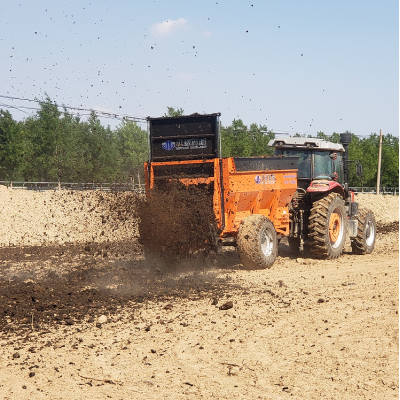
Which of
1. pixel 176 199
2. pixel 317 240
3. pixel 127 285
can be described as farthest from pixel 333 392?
pixel 317 240

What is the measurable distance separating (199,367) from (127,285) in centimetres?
419

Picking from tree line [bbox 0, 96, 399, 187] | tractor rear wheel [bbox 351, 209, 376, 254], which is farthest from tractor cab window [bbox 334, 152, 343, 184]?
tree line [bbox 0, 96, 399, 187]

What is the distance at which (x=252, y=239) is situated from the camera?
34.0ft

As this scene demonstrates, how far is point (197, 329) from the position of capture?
663 centimetres

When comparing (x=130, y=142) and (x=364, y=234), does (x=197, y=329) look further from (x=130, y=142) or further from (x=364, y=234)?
(x=130, y=142)

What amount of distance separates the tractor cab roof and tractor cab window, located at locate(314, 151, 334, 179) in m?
0.17

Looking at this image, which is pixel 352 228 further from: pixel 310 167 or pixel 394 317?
pixel 394 317

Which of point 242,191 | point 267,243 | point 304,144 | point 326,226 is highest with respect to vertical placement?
point 304,144

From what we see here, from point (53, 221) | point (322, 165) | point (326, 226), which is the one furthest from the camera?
point (53, 221)

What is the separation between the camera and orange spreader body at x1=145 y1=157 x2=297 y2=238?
1031cm

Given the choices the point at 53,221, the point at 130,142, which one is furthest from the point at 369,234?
the point at 130,142

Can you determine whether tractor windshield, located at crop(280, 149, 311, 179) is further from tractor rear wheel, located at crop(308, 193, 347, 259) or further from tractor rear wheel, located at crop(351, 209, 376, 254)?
tractor rear wheel, located at crop(351, 209, 376, 254)

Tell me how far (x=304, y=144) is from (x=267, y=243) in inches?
119

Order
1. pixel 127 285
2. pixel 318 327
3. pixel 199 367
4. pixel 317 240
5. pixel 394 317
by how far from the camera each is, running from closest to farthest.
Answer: pixel 199 367
pixel 318 327
pixel 394 317
pixel 127 285
pixel 317 240
